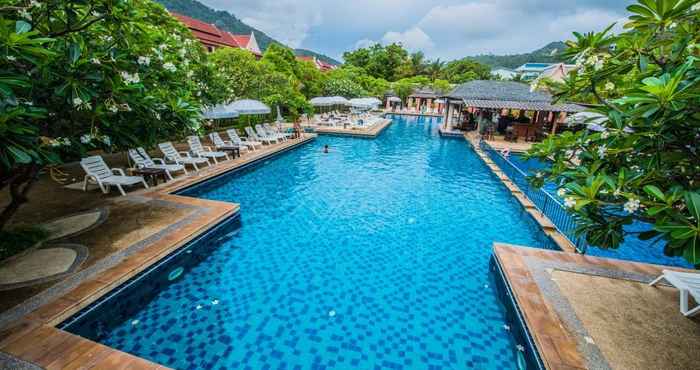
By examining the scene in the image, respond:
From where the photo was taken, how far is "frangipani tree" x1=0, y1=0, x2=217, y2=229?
2633 millimetres

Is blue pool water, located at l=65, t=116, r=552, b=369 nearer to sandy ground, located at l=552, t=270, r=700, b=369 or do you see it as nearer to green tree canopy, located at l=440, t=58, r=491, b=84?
sandy ground, located at l=552, t=270, r=700, b=369

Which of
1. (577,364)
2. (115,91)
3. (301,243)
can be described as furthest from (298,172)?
(577,364)

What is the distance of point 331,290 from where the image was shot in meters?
5.22

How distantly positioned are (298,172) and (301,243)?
5.94 meters

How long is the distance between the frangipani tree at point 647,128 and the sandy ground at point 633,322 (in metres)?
1.39

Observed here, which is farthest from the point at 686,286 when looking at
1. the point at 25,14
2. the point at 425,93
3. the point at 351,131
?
the point at 425,93

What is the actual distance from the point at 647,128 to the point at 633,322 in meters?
2.95

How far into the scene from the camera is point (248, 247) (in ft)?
21.2

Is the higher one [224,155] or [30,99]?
[30,99]

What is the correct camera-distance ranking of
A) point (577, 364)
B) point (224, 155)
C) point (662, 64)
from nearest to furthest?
point (662, 64)
point (577, 364)
point (224, 155)

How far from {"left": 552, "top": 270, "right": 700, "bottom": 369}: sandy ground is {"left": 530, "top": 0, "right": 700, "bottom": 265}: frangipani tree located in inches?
54.9

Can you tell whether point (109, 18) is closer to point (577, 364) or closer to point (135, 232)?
point (135, 232)

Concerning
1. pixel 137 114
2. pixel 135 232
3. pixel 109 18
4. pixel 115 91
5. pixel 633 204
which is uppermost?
pixel 109 18

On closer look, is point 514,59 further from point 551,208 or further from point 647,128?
point 647,128
